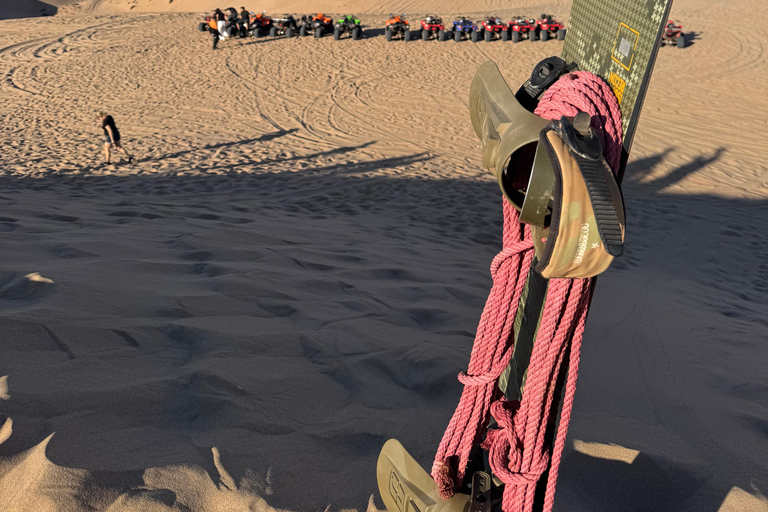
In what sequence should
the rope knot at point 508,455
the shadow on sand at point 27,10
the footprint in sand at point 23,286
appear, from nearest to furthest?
1. the rope knot at point 508,455
2. the footprint in sand at point 23,286
3. the shadow on sand at point 27,10

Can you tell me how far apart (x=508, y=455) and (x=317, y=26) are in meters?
18.7

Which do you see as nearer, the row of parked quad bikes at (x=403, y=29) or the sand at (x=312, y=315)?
the sand at (x=312, y=315)

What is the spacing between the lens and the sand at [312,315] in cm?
209

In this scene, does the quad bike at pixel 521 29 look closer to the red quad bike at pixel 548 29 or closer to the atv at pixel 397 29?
the red quad bike at pixel 548 29

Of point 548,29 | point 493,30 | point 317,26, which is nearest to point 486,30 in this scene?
point 493,30

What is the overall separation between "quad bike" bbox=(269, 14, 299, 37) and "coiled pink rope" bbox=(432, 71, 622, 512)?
60.9 ft

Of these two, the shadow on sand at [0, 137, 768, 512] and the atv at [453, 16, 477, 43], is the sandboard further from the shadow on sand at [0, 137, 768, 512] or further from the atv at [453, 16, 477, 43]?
the atv at [453, 16, 477, 43]

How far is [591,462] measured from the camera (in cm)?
238

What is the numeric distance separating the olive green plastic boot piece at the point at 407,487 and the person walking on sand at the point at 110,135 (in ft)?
31.0

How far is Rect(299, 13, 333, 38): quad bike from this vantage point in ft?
59.7

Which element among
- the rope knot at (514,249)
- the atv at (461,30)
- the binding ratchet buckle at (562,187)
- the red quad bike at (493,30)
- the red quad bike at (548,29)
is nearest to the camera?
the binding ratchet buckle at (562,187)

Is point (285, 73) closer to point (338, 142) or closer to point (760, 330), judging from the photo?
point (338, 142)

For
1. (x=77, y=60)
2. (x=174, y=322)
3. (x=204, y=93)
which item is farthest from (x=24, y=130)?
(x=174, y=322)

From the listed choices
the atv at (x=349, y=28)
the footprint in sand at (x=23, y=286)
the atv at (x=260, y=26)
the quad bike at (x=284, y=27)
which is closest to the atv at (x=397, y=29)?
the atv at (x=349, y=28)
